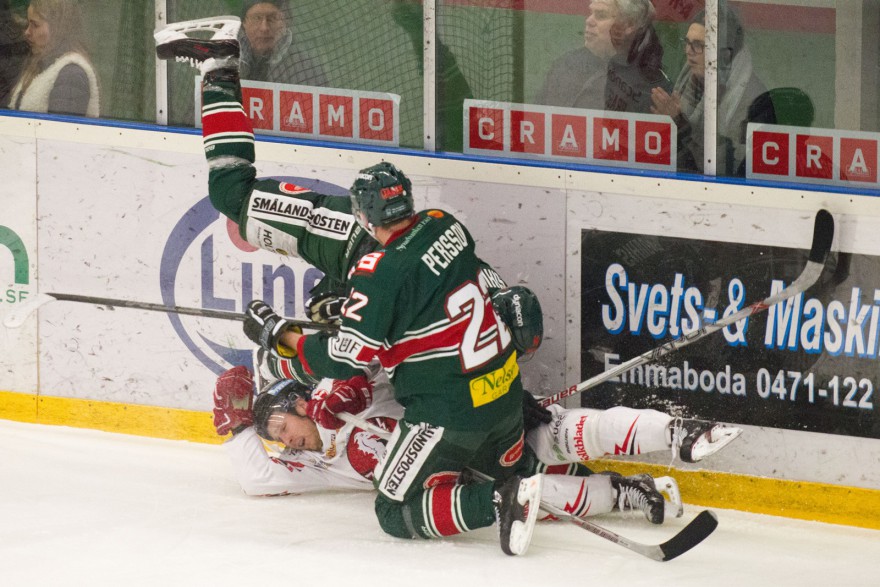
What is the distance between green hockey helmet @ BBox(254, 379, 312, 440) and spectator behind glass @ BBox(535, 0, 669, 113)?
126cm

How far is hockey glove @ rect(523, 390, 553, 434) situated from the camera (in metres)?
4.87

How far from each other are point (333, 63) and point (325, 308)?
93cm

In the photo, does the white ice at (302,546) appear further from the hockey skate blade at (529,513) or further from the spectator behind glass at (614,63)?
the spectator behind glass at (614,63)

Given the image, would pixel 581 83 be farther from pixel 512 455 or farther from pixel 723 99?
pixel 512 455

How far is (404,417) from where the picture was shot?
464 centimetres

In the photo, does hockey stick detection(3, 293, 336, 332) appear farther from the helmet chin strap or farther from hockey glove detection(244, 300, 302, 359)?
the helmet chin strap

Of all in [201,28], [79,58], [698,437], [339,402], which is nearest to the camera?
[698,437]

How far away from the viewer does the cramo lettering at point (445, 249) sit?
14.4 ft

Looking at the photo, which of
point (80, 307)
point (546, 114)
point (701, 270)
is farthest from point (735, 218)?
point (80, 307)

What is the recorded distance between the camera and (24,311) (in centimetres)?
552

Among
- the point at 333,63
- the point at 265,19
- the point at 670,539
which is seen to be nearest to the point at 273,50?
the point at 265,19

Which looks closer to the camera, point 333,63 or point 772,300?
point 772,300

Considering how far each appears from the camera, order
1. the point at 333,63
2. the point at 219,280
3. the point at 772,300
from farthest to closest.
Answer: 1. the point at 219,280
2. the point at 333,63
3. the point at 772,300

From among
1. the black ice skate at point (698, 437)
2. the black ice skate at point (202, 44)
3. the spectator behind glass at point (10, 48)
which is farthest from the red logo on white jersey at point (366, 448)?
the spectator behind glass at point (10, 48)
